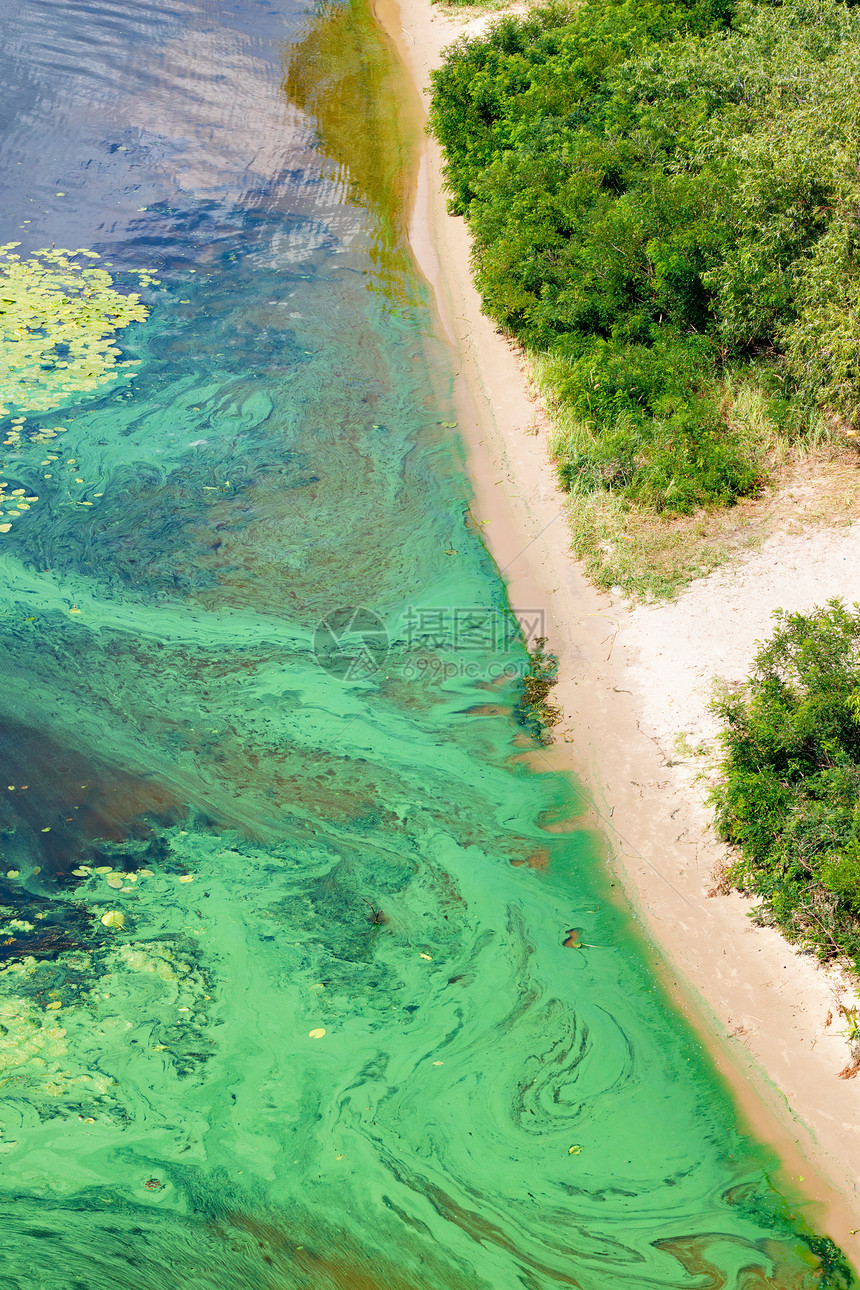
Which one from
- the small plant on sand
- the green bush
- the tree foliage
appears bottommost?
the small plant on sand

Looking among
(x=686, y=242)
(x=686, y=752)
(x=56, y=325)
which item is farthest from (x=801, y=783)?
(x=56, y=325)

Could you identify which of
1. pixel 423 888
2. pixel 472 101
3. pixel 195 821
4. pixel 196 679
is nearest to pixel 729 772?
pixel 423 888

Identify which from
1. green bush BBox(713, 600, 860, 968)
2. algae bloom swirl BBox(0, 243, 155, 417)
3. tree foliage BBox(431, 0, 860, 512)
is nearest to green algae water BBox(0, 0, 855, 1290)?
algae bloom swirl BBox(0, 243, 155, 417)

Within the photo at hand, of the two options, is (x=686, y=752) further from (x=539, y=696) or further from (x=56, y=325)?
(x=56, y=325)

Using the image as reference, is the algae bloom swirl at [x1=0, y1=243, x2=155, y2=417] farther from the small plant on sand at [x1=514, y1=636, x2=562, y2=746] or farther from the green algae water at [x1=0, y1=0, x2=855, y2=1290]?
the small plant on sand at [x1=514, y1=636, x2=562, y2=746]

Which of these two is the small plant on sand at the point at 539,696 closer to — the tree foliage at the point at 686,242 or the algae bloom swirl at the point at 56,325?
the tree foliage at the point at 686,242
